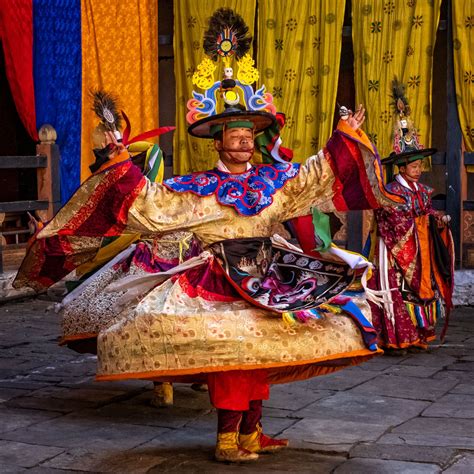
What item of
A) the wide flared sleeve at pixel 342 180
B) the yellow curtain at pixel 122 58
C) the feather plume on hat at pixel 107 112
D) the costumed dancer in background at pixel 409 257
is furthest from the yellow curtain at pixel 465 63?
the wide flared sleeve at pixel 342 180

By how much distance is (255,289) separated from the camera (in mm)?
5156

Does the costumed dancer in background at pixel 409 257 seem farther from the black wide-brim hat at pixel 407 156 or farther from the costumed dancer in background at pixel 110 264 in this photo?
the costumed dancer in background at pixel 110 264

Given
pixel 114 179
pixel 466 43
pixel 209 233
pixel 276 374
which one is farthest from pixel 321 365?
pixel 466 43

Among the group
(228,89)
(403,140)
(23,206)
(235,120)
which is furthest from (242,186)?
(23,206)

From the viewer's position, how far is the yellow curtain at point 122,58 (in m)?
10.9

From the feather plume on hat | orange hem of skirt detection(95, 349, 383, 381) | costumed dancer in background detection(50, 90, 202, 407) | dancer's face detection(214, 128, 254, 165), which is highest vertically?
the feather plume on hat

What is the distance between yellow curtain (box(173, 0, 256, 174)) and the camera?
1125cm

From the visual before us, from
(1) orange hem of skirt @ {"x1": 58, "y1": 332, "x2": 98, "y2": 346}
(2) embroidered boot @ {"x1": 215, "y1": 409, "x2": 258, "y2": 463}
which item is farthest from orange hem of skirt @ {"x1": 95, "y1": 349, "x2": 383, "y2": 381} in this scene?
(1) orange hem of skirt @ {"x1": 58, "y1": 332, "x2": 98, "y2": 346}

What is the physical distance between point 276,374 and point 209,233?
0.80 m

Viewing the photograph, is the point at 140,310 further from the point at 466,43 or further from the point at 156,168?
the point at 466,43

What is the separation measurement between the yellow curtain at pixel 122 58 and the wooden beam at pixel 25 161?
1.49ft

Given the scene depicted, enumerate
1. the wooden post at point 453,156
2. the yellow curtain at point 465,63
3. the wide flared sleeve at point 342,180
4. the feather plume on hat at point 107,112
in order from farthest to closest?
the wooden post at point 453,156 < the yellow curtain at point 465,63 < the feather plume on hat at point 107,112 < the wide flared sleeve at point 342,180

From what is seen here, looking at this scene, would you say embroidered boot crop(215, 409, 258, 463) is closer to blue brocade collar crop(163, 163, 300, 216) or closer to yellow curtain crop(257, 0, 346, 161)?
blue brocade collar crop(163, 163, 300, 216)

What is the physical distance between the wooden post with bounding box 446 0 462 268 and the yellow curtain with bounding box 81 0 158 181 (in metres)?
3.16
